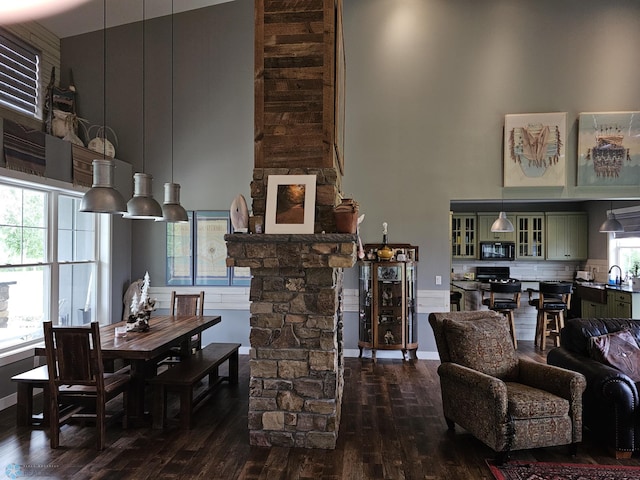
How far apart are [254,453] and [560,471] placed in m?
2.10

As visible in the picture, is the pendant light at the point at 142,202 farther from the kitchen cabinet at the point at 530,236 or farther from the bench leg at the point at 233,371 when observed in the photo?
the kitchen cabinet at the point at 530,236

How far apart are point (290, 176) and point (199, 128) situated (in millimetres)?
3390

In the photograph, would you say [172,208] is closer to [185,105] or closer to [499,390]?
[185,105]

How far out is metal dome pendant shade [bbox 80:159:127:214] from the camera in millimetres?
3346

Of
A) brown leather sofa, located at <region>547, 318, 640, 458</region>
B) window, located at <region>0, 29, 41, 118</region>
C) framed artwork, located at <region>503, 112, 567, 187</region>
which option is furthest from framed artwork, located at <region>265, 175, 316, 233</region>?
framed artwork, located at <region>503, 112, 567, 187</region>

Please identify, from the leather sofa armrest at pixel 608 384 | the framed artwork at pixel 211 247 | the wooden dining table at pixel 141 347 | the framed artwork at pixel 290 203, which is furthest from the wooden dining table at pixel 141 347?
the leather sofa armrest at pixel 608 384

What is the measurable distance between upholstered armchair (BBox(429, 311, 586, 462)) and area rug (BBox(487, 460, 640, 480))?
11 cm

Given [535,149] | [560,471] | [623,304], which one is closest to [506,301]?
[623,304]

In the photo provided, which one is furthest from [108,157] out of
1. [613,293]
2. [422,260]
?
[613,293]

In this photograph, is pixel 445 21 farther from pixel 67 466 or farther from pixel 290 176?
pixel 67 466

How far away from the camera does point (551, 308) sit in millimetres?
6613

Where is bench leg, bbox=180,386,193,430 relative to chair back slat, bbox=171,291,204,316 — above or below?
below

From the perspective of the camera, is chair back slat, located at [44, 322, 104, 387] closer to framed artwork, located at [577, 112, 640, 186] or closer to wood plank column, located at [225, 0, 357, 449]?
wood plank column, located at [225, 0, 357, 449]

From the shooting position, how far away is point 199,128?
6.21 metres
